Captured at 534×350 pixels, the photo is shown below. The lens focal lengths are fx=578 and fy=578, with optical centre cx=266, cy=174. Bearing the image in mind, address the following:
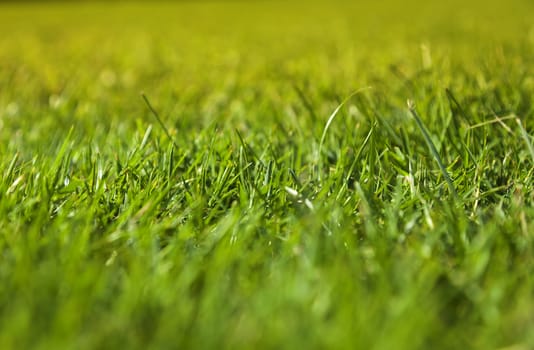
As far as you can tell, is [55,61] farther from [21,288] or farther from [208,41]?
[21,288]

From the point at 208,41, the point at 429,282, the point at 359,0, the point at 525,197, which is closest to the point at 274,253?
the point at 429,282

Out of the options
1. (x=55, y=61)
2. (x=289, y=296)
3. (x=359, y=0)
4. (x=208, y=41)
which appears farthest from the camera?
(x=359, y=0)

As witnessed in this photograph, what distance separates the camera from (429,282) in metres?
0.74

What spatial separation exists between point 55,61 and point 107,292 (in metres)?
2.91

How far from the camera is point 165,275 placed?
777 millimetres

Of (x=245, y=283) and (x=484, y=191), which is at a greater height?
(x=245, y=283)

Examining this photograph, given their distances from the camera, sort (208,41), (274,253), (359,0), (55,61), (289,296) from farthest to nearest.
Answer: (359,0) < (208,41) < (55,61) < (274,253) < (289,296)

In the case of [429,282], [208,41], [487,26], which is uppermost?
[429,282]

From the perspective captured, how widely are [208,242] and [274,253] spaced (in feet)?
Answer: 0.35

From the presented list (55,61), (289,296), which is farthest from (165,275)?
(55,61)

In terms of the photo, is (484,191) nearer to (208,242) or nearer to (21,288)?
(208,242)

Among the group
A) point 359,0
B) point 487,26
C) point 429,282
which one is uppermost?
point 429,282

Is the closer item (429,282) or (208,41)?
(429,282)

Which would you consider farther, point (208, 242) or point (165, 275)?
point (208, 242)
